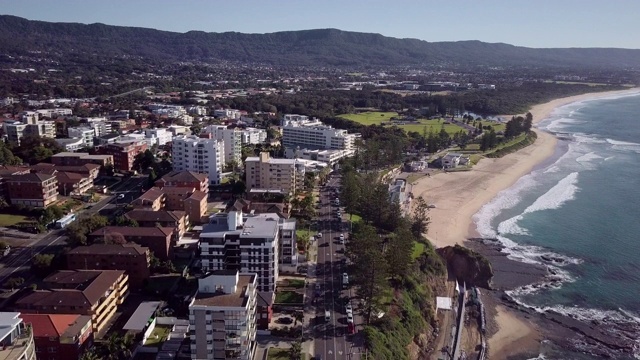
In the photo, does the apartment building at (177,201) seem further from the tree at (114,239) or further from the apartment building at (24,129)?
the apartment building at (24,129)

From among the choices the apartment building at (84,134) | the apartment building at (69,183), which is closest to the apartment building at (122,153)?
the apartment building at (69,183)

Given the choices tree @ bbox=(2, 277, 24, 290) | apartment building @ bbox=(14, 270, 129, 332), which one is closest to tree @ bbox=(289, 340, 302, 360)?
apartment building @ bbox=(14, 270, 129, 332)

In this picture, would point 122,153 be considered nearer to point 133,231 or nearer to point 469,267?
point 133,231

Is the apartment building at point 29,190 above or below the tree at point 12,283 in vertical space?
above

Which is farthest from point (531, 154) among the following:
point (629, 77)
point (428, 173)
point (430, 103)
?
point (629, 77)

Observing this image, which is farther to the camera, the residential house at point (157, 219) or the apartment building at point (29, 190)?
the apartment building at point (29, 190)

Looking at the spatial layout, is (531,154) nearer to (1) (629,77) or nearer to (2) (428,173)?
(2) (428,173)

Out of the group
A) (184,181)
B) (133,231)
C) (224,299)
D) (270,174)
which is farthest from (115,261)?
(270,174)
